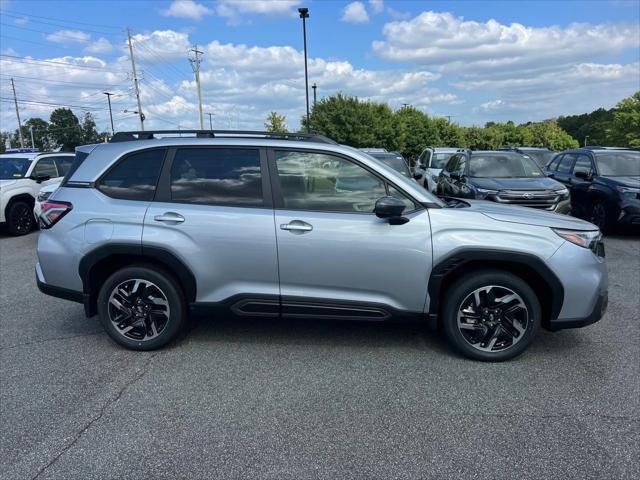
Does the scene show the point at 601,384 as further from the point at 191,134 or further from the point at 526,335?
the point at 191,134

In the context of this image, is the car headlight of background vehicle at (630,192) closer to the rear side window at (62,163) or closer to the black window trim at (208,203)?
the black window trim at (208,203)

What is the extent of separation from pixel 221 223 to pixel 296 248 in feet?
2.12

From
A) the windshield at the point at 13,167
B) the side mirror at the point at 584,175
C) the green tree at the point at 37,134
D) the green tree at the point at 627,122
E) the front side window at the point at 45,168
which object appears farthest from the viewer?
the green tree at the point at 37,134

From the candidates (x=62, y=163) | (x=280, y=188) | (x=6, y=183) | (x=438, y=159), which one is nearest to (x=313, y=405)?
(x=280, y=188)

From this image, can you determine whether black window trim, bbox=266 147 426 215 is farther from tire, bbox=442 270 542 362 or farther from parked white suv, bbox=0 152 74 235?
parked white suv, bbox=0 152 74 235

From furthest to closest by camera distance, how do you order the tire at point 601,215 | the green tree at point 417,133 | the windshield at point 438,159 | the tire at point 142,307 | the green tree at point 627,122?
the green tree at point 417,133 < the green tree at point 627,122 < the windshield at point 438,159 < the tire at point 601,215 < the tire at point 142,307

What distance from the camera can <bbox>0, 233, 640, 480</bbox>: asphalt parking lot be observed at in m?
2.61

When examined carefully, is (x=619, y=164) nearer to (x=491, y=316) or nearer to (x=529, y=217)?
(x=529, y=217)

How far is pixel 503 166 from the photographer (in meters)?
10.3

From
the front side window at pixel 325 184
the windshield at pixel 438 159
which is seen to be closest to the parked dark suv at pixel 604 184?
the windshield at pixel 438 159

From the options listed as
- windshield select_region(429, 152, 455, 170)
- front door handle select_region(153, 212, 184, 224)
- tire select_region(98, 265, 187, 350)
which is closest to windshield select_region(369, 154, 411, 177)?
windshield select_region(429, 152, 455, 170)

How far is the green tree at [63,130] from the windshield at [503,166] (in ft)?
347

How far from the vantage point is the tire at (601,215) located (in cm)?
912

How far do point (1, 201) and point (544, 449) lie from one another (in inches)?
430
